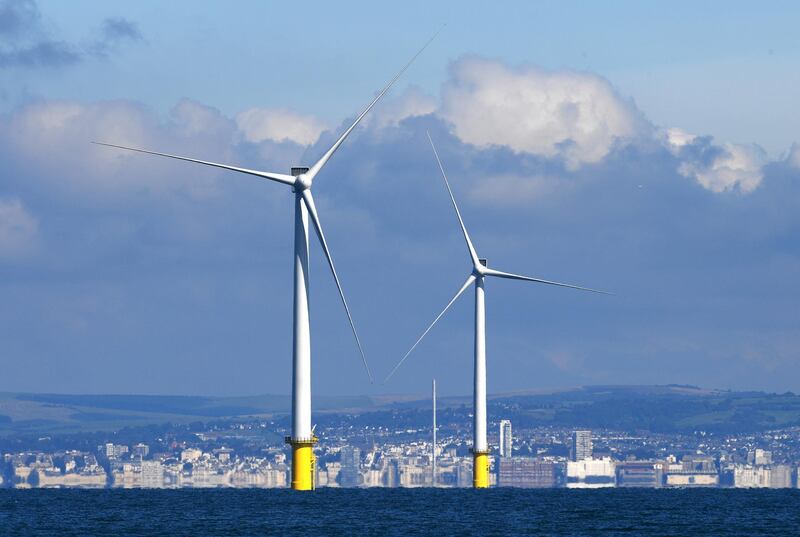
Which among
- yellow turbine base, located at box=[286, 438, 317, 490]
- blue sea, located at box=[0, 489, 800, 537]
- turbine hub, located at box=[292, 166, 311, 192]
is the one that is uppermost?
turbine hub, located at box=[292, 166, 311, 192]

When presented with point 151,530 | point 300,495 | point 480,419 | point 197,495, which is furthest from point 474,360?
point 151,530

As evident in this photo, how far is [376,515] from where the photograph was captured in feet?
487

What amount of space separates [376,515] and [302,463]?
25.3ft

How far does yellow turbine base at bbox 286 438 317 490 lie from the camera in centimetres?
14438

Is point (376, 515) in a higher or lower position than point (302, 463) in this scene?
lower

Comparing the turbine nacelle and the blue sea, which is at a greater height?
the turbine nacelle

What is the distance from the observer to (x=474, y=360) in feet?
645

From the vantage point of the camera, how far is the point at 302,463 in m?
146

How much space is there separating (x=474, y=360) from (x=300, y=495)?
46881mm

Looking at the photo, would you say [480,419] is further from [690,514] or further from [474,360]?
[690,514]

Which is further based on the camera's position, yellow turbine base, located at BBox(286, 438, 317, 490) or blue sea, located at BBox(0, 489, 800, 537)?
yellow turbine base, located at BBox(286, 438, 317, 490)

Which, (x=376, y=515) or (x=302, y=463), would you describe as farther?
(x=376, y=515)

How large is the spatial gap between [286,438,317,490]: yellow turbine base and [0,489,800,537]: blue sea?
214cm

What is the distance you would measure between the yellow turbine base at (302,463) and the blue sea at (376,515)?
214 centimetres
